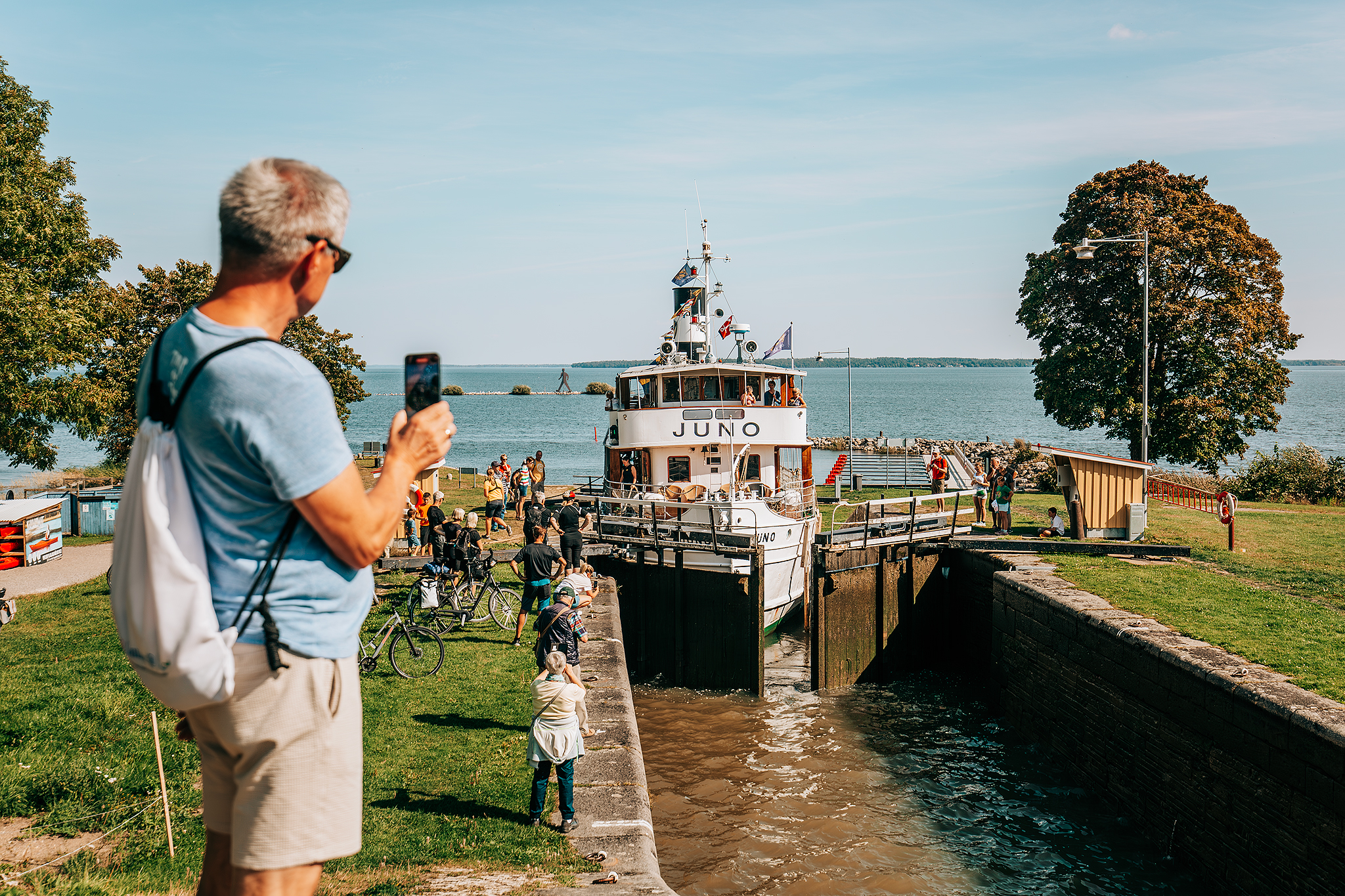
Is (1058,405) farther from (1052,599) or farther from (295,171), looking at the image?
(295,171)

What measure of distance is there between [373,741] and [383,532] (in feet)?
27.3

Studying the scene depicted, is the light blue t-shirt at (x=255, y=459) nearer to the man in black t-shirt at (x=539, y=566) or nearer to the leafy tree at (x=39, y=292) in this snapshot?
the man in black t-shirt at (x=539, y=566)

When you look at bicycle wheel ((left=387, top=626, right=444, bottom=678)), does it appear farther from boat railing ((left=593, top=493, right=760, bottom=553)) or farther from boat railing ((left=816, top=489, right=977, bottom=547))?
boat railing ((left=816, top=489, right=977, bottom=547))

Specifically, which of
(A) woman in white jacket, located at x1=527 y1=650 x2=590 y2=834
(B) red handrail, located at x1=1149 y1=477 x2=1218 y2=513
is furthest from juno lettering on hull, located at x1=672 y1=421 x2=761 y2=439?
(A) woman in white jacket, located at x1=527 y1=650 x2=590 y2=834

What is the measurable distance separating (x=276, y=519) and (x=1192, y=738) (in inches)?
448

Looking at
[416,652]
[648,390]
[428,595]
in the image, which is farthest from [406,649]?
[648,390]

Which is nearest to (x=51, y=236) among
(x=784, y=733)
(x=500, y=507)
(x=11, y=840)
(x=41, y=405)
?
(x=41, y=405)

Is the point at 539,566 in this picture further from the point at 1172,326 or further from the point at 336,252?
the point at 1172,326

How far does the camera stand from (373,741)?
943 cm

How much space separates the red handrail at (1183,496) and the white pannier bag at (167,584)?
95.5 feet

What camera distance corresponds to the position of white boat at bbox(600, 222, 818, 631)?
20.1 metres

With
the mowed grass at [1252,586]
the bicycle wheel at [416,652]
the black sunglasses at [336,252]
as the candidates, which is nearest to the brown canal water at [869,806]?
the mowed grass at [1252,586]

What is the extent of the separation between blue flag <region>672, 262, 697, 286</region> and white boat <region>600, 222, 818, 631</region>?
8.68ft

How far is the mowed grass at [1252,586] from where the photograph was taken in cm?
1110
